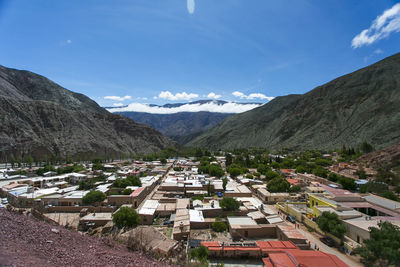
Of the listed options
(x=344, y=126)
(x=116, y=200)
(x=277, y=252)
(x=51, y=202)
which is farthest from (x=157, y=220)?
(x=344, y=126)

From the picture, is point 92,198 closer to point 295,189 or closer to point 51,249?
point 51,249

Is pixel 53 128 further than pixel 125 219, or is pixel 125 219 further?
pixel 53 128

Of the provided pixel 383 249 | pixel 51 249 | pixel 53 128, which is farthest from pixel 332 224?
pixel 53 128

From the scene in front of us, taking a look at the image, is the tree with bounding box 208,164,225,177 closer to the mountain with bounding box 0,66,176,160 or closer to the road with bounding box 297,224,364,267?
the road with bounding box 297,224,364,267

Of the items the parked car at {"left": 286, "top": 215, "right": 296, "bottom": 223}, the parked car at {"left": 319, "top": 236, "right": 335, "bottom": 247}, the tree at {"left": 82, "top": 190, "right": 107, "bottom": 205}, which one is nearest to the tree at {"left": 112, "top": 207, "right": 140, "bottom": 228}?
the tree at {"left": 82, "top": 190, "right": 107, "bottom": 205}

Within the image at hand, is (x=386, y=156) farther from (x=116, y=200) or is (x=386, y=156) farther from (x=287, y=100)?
(x=287, y=100)

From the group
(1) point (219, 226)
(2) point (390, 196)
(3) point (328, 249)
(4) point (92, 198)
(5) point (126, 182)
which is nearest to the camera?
(3) point (328, 249)
